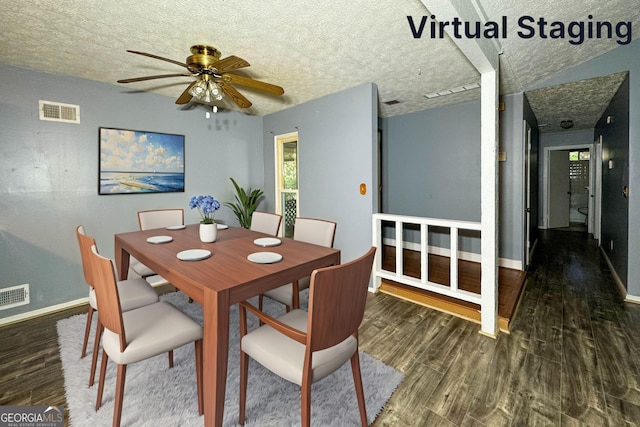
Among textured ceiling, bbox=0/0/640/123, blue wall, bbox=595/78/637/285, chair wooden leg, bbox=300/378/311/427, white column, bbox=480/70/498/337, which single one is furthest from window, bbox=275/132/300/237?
blue wall, bbox=595/78/637/285

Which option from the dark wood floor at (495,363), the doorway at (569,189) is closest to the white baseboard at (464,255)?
the dark wood floor at (495,363)

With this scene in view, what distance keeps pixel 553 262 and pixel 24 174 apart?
22.0ft

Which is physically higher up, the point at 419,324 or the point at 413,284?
the point at 413,284

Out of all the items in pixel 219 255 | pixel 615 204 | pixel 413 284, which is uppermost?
pixel 615 204

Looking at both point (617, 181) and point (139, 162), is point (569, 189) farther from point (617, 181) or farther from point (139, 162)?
point (139, 162)

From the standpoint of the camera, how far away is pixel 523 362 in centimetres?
191

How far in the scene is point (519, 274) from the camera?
3.56m

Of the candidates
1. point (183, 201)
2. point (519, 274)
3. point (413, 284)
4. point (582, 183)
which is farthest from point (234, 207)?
point (582, 183)

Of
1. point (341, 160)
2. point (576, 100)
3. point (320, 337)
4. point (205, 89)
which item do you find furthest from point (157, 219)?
point (576, 100)

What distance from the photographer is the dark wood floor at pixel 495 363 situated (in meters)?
1.50

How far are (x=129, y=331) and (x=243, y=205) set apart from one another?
2.88m

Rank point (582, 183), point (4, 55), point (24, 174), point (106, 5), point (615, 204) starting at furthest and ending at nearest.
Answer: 1. point (582, 183)
2. point (615, 204)
3. point (24, 174)
4. point (4, 55)
5. point (106, 5)

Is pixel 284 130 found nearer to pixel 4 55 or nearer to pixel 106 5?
pixel 106 5

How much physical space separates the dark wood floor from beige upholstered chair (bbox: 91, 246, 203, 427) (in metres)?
0.65
